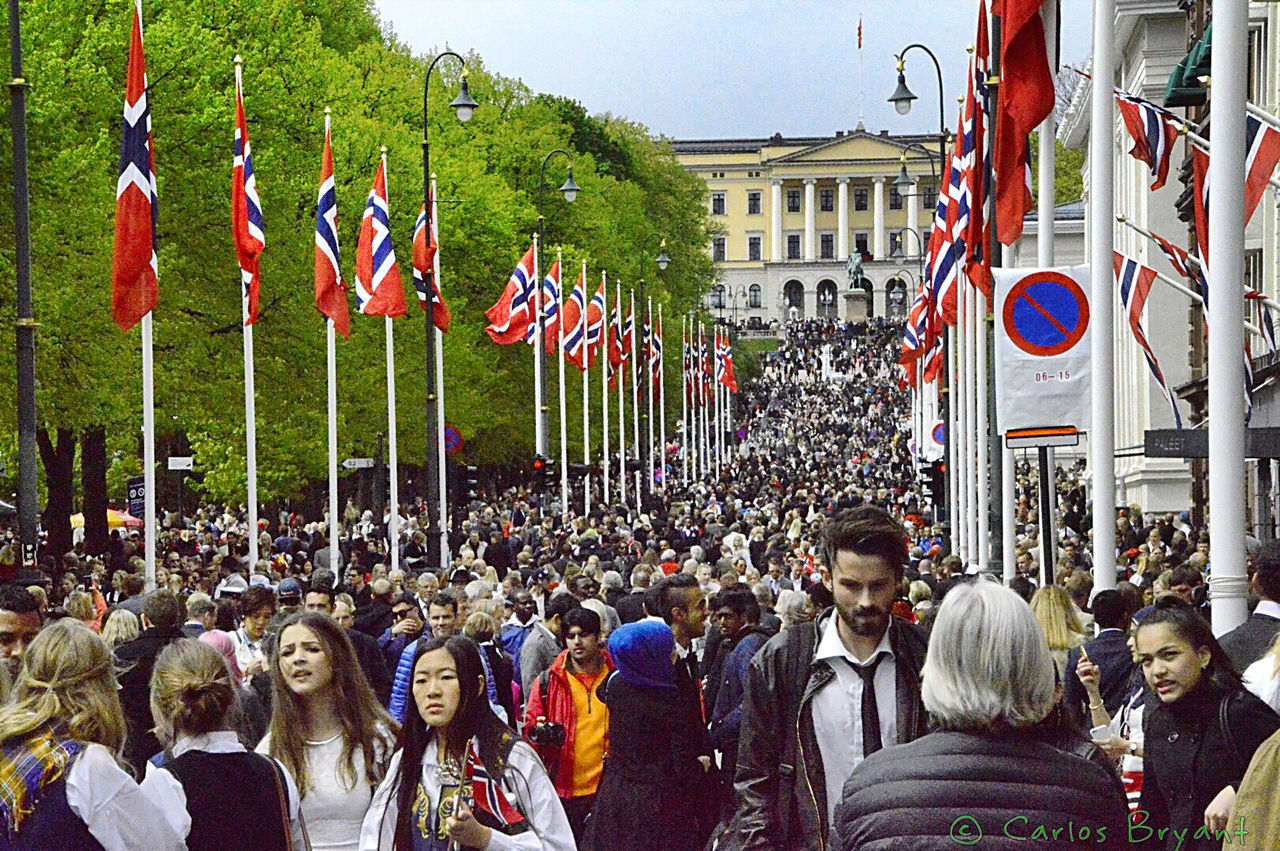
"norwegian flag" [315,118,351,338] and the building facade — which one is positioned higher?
the building facade

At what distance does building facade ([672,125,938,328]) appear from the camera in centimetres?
17762

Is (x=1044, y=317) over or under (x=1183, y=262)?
Answer: under

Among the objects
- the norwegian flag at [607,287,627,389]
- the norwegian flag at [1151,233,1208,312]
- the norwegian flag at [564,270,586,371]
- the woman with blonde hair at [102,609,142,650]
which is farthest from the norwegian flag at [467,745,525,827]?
the norwegian flag at [607,287,627,389]

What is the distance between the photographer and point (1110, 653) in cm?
968

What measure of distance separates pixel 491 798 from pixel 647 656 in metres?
2.65

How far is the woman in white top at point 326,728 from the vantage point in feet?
22.0

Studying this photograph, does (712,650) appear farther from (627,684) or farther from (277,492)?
(277,492)

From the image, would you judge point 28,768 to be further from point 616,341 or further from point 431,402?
point 616,341

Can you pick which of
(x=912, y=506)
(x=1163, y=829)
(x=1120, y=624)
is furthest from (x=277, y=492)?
(x=1163, y=829)

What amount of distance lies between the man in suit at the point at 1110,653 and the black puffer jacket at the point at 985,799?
4574 mm

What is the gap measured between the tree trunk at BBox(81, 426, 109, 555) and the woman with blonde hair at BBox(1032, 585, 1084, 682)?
1014 inches

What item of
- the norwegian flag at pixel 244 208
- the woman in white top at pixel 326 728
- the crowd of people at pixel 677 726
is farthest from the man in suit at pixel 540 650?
the norwegian flag at pixel 244 208

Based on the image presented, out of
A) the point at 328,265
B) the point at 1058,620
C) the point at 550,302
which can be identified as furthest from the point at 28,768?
the point at 550,302

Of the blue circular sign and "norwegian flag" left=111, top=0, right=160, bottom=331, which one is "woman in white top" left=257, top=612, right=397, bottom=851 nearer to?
the blue circular sign
